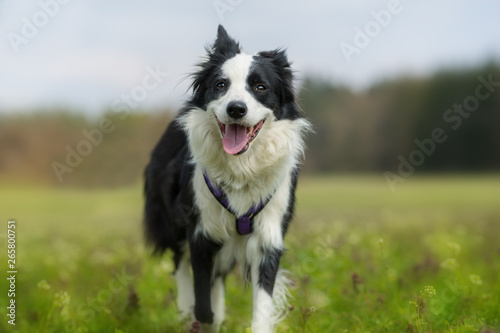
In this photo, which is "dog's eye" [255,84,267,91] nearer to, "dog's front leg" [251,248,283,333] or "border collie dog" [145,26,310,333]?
"border collie dog" [145,26,310,333]

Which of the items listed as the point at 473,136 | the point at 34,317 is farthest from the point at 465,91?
the point at 34,317

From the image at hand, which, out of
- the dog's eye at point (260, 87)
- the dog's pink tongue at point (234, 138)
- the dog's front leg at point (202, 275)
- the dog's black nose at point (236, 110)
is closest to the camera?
the dog's black nose at point (236, 110)

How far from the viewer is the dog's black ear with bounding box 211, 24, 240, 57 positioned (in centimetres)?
429

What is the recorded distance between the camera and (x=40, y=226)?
40.8 feet

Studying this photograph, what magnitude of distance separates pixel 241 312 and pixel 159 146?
1772 mm

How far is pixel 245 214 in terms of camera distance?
413 cm

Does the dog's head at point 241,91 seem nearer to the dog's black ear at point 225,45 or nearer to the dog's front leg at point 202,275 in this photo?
the dog's black ear at point 225,45

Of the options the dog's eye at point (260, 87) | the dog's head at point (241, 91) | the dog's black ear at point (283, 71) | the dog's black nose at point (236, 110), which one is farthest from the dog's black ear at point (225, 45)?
the dog's black nose at point (236, 110)

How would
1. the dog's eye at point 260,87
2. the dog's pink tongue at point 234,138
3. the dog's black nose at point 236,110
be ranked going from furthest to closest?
the dog's eye at point 260,87 < the dog's pink tongue at point 234,138 < the dog's black nose at point 236,110

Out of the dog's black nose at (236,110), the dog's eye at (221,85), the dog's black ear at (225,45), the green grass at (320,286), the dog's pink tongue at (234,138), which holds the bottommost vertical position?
the green grass at (320,286)

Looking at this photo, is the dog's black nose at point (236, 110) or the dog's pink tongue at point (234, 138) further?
the dog's pink tongue at point (234, 138)

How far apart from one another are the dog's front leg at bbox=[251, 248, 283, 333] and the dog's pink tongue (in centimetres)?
82

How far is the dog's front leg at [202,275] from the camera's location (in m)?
4.22

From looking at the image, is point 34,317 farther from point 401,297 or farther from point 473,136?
point 473,136
